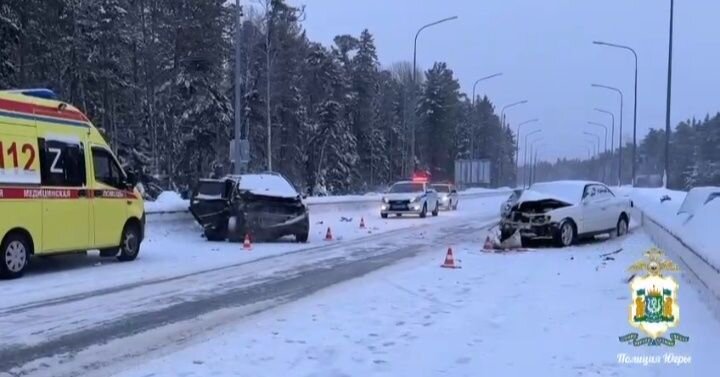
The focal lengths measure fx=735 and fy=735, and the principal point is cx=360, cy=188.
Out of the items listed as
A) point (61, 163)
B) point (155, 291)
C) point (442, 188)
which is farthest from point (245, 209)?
point (442, 188)

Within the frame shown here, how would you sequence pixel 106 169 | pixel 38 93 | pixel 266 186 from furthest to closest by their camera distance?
pixel 266 186, pixel 106 169, pixel 38 93

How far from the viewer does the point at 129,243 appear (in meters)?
15.3

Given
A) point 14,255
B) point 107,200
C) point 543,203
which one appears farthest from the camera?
point 543,203

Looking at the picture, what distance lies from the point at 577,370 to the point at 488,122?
130969 millimetres

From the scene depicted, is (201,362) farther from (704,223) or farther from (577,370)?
(704,223)

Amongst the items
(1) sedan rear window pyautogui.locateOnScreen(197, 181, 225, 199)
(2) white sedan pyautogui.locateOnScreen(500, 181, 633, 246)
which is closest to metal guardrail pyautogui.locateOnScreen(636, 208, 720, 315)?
(2) white sedan pyautogui.locateOnScreen(500, 181, 633, 246)

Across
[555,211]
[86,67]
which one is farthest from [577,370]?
[86,67]

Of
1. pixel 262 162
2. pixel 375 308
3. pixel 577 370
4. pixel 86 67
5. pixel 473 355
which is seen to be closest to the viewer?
pixel 577 370

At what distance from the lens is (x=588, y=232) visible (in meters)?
19.5

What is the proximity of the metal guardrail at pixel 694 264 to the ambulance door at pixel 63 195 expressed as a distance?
34.0ft

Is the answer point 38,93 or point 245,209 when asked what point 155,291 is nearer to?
point 38,93

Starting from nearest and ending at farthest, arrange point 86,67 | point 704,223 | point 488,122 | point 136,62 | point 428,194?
1. point 704,223
2. point 428,194
3. point 86,67
4. point 136,62
5. point 488,122

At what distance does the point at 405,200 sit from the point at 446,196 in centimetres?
937

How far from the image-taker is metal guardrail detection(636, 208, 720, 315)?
8.25m
